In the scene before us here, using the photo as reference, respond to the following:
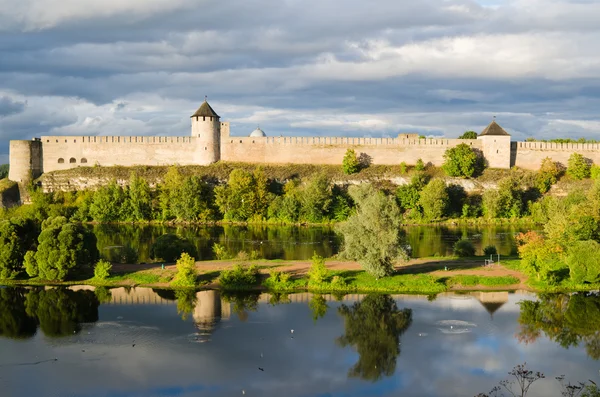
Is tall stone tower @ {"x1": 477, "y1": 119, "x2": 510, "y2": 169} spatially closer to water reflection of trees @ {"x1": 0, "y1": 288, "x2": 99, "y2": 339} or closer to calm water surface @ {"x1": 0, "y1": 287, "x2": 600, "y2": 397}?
calm water surface @ {"x1": 0, "y1": 287, "x2": 600, "y2": 397}

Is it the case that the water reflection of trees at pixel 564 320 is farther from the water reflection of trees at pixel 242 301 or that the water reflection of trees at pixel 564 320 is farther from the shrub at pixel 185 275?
the shrub at pixel 185 275

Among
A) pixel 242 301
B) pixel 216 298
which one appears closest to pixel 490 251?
pixel 242 301

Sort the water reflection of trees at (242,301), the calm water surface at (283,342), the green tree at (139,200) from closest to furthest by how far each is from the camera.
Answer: the calm water surface at (283,342) < the water reflection of trees at (242,301) < the green tree at (139,200)

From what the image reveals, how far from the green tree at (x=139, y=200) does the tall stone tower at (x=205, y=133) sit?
559cm

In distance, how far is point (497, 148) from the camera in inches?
2035

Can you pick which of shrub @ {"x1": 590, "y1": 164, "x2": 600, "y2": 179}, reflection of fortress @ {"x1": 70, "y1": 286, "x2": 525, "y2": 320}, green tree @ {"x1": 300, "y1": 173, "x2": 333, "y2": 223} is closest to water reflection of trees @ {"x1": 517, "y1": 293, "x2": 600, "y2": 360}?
reflection of fortress @ {"x1": 70, "y1": 286, "x2": 525, "y2": 320}

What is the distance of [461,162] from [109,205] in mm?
24353

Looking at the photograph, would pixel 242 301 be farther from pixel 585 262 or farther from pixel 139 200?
pixel 139 200

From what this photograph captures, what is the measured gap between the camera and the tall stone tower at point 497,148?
5166 cm

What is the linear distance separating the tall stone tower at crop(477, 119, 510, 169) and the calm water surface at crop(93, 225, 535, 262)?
10881 millimetres

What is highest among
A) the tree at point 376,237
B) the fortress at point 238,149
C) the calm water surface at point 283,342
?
the fortress at point 238,149

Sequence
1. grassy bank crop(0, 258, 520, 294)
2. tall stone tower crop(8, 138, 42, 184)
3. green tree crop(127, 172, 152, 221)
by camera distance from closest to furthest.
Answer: grassy bank crop(0, 258, 520, 294), green tree crop(127, 172, 152, 221), tall stone tower crop(8, 138, 42, 184)

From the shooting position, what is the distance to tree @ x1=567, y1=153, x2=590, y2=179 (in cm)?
5059

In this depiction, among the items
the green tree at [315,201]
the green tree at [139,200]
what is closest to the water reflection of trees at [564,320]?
the green tree at [315,201]
